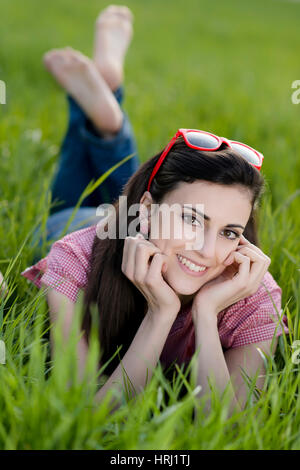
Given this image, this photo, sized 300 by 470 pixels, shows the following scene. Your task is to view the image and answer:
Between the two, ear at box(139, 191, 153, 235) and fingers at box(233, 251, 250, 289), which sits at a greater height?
ear at box(139, 191, 153, 235)

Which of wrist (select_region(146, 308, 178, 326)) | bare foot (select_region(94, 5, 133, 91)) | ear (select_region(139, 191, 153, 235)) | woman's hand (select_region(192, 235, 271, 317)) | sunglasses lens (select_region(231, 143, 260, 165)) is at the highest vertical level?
bare foot (select_region(94, 5, 133, 91))

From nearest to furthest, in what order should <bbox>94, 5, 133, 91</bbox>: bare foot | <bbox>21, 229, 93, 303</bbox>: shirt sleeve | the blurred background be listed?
<bbox>21, 229, 93, 303</bbox>: shirt sleeve
the blurred background
<bbox>94, 5, 133, 91</bbox>: bare foot

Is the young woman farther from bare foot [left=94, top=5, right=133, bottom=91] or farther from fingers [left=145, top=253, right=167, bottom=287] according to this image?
bare foot [left=94, top=5, right=133, bottom=91]

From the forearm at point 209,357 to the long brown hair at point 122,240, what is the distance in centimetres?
26

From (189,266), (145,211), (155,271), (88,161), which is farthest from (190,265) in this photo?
(88,161)

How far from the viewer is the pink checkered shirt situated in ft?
5.43

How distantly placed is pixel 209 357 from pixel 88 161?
62.7 inches

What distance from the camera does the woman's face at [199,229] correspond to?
1.46 metres

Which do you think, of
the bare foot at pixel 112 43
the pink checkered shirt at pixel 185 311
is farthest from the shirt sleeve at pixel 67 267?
the bare foot at pixel 112 43

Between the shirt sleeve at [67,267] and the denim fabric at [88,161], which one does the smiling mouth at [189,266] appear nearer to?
the shirt sleeve at [67,267]

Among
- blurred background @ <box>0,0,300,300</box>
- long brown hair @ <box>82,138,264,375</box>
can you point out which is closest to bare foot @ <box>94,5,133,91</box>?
blurred background @ <box>0,0,300,300</box>

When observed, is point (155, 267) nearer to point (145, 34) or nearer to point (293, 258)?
point (293, 258)

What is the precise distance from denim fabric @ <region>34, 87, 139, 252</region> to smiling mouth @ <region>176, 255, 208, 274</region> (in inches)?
43.5

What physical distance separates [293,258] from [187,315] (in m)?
0.50
